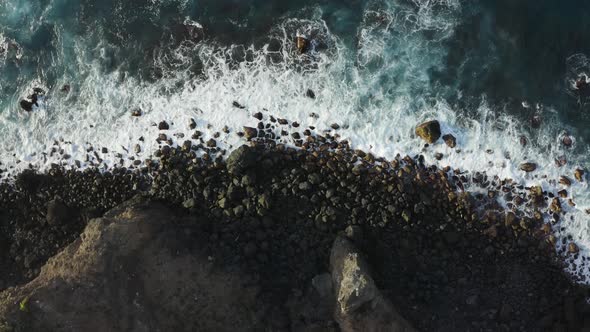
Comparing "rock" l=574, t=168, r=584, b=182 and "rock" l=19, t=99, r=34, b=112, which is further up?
"rock" l=574, t=168, r=584, b=182

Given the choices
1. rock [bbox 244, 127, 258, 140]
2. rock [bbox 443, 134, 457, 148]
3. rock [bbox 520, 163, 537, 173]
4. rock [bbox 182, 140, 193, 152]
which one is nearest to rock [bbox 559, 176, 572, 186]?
rock [bbox 520, 163, 537, 173]

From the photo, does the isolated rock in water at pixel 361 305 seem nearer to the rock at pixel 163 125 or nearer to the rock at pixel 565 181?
Result: the rock at pixel 565 181

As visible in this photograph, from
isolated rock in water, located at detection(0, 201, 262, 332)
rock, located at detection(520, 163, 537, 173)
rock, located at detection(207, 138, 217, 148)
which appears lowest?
isolated rock in water, located at detection(0, 201, 262, 332)

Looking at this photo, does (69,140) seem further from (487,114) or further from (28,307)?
(487,114)

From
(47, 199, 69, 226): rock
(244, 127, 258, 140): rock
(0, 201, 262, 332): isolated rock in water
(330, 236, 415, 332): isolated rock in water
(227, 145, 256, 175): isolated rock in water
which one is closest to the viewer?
(0, 201, 262, 332): isolated rock in water

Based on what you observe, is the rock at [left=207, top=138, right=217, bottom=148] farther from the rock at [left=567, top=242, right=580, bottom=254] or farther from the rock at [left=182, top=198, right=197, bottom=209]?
the rock at [left=567, top=242, right=580, bottom=254]

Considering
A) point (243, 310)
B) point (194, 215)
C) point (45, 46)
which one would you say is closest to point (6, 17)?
point (45, 46)
